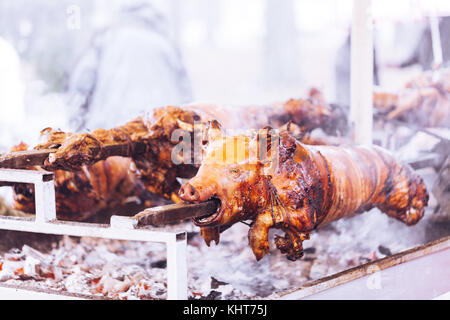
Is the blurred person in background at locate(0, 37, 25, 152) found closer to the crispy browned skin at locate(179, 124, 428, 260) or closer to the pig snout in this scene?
the crispy browned skin at locate(179, 124, 428, 260)

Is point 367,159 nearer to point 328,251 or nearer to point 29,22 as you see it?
point 328,251

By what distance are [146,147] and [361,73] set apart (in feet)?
5.49

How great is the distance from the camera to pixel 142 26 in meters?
4.93

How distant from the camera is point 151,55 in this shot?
16.4ft

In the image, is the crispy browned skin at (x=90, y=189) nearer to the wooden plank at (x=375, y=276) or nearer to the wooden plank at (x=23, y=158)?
the wooden plank at (x=23, y=158)

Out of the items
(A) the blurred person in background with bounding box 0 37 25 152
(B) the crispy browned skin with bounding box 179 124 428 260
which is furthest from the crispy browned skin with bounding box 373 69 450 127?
(A) the blurred person in background with bounding box 0 37 25 152

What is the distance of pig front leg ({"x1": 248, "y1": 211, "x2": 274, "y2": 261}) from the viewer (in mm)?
3139

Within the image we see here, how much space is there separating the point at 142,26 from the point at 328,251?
223 centimetres

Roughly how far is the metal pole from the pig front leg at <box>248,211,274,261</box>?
5.83 ft

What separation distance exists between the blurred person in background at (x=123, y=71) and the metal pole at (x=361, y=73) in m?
1.28

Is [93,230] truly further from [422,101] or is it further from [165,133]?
[422,101]

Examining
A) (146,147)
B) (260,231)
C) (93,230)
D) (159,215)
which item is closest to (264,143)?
(260,231)

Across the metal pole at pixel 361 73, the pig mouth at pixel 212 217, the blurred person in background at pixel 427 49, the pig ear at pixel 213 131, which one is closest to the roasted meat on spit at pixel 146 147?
the metal pole at pixel 361 73
